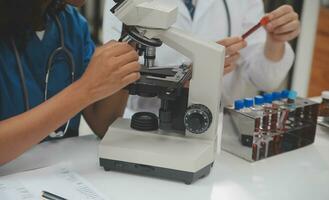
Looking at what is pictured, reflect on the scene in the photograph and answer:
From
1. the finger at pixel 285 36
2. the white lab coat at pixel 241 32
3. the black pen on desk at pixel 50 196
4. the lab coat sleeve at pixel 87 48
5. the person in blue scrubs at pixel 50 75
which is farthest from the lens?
the white lab coat at pixel 241 32

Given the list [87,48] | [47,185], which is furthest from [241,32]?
[47,185]

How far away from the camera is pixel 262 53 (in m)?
1.60

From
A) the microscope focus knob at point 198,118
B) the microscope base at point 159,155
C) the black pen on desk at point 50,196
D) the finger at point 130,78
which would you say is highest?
the finger at point 130,78

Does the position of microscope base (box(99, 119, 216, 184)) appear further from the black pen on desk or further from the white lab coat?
the white lab coat

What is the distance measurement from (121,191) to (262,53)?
84cm

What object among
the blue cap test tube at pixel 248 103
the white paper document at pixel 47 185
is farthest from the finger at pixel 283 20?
the white paper document at pixel 47 185

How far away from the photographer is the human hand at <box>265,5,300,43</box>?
4.49ft

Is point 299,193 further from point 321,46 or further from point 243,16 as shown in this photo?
point 321,46

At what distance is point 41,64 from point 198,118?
1.50 feet

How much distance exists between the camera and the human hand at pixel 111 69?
997mm

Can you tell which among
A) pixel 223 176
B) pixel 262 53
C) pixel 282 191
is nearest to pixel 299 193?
pixel 282 191

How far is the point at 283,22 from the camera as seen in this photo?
1384 millimetres

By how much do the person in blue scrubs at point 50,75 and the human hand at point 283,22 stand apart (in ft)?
1.62

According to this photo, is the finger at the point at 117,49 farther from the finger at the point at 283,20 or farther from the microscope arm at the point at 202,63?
the finger at the point at 283,20
